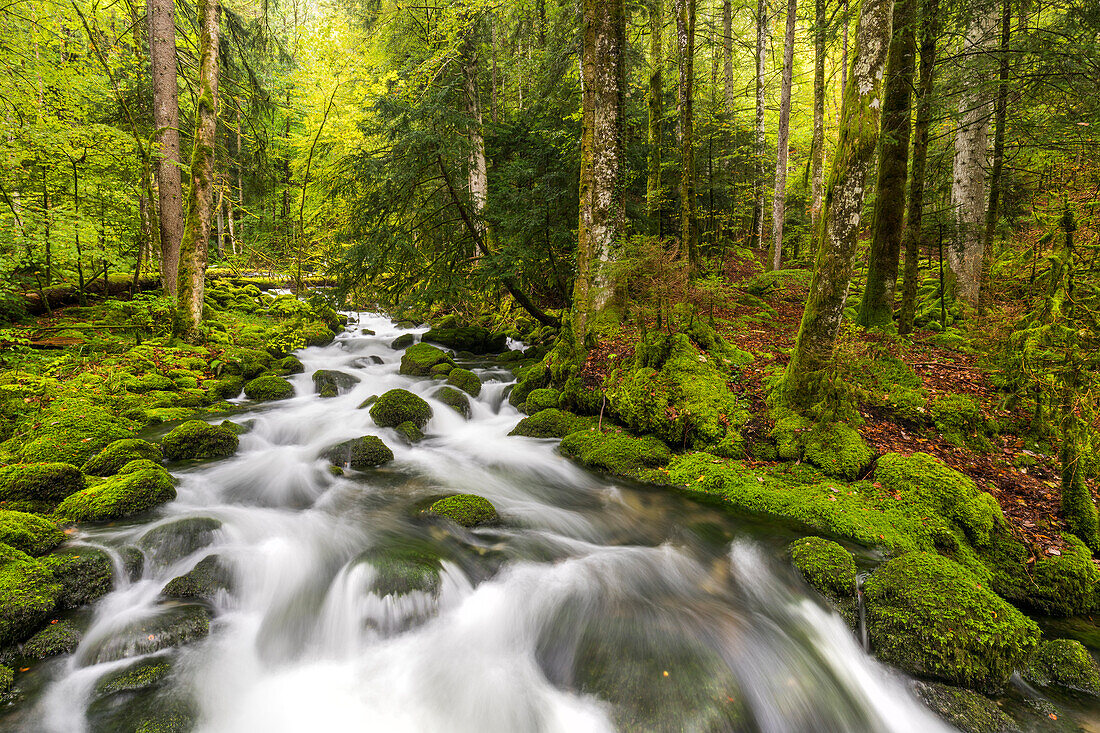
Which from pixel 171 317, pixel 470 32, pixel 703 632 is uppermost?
pixel 470 32

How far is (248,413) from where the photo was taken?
813 cm

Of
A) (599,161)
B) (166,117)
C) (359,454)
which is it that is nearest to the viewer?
(359,454)

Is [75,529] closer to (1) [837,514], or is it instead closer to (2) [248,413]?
(2) [248,413]

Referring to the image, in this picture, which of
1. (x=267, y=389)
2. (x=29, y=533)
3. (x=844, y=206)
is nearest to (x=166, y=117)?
(x=267, y=389)

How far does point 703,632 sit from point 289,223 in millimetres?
17481

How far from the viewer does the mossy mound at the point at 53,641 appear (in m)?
3.14

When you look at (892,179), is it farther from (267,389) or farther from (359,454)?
(267,389)

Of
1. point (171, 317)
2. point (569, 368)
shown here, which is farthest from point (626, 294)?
point (171, 317)

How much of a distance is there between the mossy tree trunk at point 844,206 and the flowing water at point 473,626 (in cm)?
219

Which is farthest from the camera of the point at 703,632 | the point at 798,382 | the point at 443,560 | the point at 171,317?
the point at 171,317

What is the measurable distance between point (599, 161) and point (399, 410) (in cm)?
554

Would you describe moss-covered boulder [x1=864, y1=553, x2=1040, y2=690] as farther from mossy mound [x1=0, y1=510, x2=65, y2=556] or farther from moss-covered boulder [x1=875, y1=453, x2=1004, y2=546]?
mossy mound [x1=0, y1=510, x2=65, y2=556]

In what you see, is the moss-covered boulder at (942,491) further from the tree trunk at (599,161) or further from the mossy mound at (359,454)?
the mossy mound at (359,454)

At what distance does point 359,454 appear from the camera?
6.73 m
